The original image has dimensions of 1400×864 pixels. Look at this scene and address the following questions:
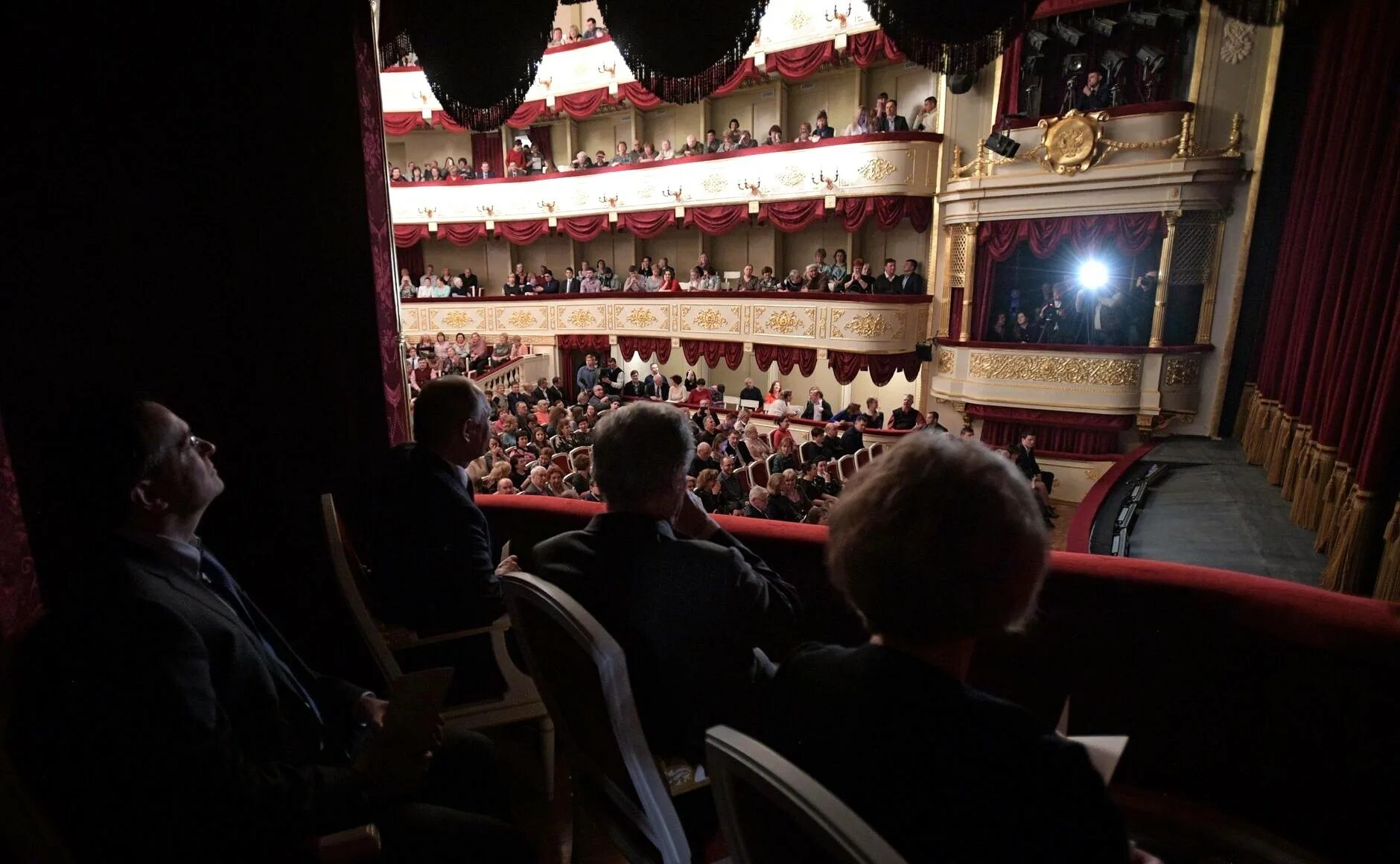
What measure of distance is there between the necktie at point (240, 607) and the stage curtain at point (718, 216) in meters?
9.37

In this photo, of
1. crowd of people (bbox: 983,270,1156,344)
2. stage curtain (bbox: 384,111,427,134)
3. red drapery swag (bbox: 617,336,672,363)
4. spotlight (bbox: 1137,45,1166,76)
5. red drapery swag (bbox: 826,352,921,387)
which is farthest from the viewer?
stage curtain (bbox: 384,111,427,134)

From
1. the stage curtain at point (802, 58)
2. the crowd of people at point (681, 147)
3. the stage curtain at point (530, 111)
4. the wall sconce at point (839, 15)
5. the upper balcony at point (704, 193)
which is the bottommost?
the upper balcony at point (704, 193)

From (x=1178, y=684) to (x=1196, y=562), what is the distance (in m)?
2.87

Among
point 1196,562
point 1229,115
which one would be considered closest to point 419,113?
point 1229,115

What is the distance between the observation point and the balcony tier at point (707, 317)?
349 inches

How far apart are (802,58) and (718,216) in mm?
2312

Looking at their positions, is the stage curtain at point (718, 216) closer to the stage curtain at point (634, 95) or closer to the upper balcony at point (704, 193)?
the upper balcony at point (704, 193)

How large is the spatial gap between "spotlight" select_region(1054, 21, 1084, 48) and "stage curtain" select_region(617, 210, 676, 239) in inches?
209

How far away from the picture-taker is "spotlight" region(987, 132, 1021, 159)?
303 inches

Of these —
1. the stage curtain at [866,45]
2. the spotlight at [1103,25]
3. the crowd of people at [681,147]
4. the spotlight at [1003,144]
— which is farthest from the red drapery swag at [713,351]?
the spotlight at [1103,25]

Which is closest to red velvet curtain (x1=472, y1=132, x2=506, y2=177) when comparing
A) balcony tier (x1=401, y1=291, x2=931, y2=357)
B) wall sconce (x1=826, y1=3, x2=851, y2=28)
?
balcony tier (x1=401, y1=291, x2=931, y2=357)

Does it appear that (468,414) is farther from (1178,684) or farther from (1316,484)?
(1316,484)

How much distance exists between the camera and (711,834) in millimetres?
1167

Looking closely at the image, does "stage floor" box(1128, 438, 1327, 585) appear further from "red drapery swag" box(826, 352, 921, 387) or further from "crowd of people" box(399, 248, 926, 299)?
"crowd of people" box(399, 248, 926, 299)
